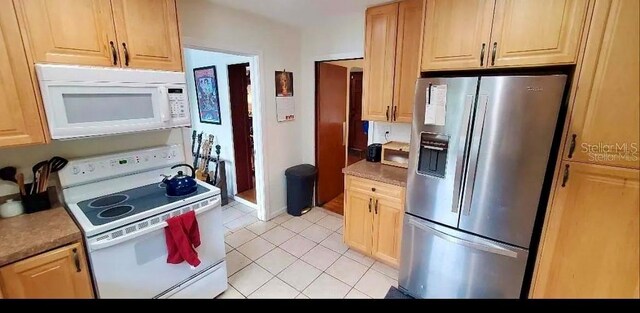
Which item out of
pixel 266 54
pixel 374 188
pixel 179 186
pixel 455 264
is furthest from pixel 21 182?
pixel 455 264

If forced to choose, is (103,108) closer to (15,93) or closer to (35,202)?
(15,93)

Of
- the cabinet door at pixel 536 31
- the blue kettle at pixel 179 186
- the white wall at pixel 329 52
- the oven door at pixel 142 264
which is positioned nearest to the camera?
the cabinet door at pixel 536 31

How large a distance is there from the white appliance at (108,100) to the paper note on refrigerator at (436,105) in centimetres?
153

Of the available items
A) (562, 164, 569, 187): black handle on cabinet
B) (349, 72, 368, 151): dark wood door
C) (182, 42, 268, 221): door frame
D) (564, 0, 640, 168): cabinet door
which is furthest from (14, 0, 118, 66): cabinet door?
(349, 72, 368, 151): dark wood door

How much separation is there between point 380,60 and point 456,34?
0.70m

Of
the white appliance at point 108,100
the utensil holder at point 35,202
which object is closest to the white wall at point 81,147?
the utensil holder at point 35,202

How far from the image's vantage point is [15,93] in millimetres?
1168

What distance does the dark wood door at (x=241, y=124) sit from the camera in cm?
328

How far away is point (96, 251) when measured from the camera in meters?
1.26

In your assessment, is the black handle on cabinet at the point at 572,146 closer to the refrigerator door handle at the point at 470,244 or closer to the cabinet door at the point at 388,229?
the refrigerator door handle at the point at 470,244

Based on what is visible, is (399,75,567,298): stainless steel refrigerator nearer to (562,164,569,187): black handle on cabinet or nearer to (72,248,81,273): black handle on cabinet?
(562,164,569,187): black handle on cabinet
